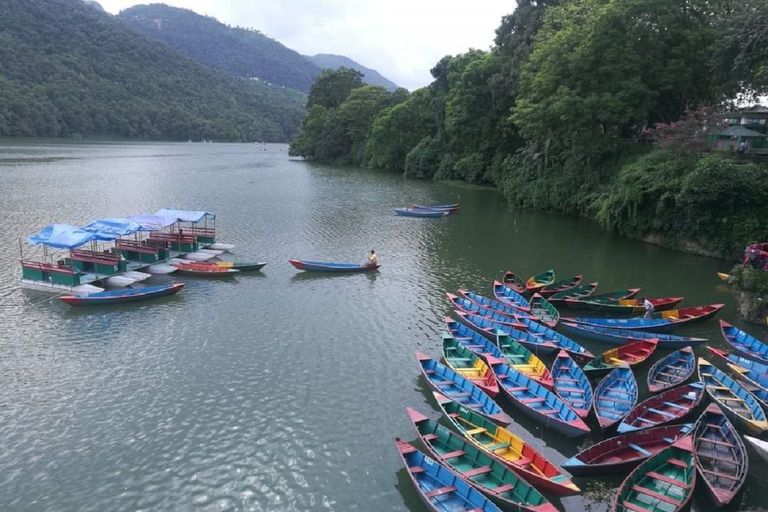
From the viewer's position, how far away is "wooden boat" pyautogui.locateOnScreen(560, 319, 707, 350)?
69.2ft

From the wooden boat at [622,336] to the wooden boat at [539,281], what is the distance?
4.43 metres

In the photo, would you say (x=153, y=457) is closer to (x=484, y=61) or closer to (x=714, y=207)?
(x=714, y=207)

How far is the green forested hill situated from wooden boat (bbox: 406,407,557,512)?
149523mm

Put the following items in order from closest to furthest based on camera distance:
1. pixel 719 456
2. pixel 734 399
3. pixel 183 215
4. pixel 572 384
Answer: pixel 719 456 → pixel 734 399 → pixel 572 384 → pixel 183 215

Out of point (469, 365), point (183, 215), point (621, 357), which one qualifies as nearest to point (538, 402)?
point (469, 365)

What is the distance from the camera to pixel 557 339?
21.3 meters

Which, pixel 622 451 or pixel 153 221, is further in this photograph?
pixel 153 221

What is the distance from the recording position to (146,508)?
12297 millimetres

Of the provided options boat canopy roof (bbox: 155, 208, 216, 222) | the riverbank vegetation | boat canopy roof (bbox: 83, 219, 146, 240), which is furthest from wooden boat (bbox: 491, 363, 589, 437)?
the riverbank vegetation

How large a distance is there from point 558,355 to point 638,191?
24.4 metres

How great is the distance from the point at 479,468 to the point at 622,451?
157 inches

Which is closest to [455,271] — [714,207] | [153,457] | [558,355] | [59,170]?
[558,355]

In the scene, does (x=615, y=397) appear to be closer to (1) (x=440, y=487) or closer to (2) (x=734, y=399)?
(2) (x=734, y=399)

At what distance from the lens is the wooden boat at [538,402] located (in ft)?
49.1
